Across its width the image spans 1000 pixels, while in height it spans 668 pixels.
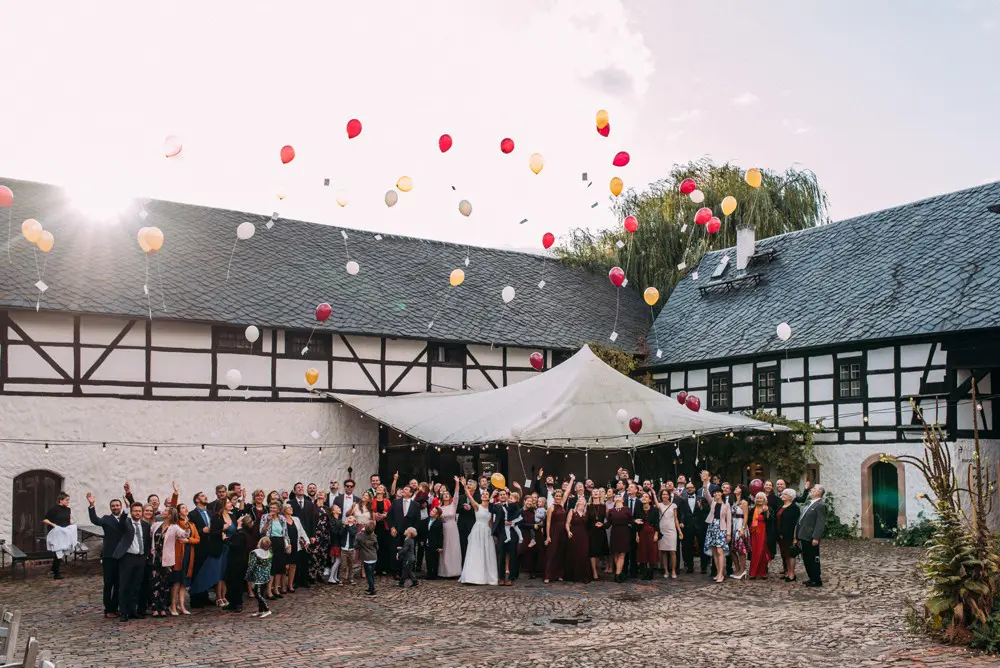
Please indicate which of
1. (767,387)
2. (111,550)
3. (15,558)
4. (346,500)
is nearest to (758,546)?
(346,500)

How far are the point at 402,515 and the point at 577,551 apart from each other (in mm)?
2636

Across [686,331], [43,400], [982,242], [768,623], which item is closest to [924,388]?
[982,242]

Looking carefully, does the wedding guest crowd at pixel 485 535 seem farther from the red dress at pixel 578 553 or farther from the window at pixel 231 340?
the window at pixel 231 340

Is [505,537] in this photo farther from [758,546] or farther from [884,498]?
[884,498]

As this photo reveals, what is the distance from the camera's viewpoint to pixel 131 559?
11250 mm

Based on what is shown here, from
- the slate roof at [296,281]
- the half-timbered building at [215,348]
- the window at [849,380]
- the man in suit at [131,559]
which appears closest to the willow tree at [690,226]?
the slate roof at [296,281]

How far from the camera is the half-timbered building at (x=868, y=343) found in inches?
719

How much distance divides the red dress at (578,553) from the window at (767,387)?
29.3 ft

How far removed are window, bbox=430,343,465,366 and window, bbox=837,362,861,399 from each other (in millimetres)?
8125

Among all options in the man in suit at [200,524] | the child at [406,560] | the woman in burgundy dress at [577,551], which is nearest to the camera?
the man in suit at [200,524]

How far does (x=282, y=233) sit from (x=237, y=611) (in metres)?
13.3

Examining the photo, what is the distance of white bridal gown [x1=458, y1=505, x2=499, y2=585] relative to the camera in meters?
14.2

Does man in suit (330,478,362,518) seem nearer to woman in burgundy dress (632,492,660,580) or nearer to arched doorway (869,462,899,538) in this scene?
woman in burgundy dress (632,492,660,580)

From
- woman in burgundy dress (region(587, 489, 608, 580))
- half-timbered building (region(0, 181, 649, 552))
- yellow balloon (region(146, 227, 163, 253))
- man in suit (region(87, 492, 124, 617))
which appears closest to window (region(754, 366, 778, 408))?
half-timbered building (region(0, 181, 649, 552))
